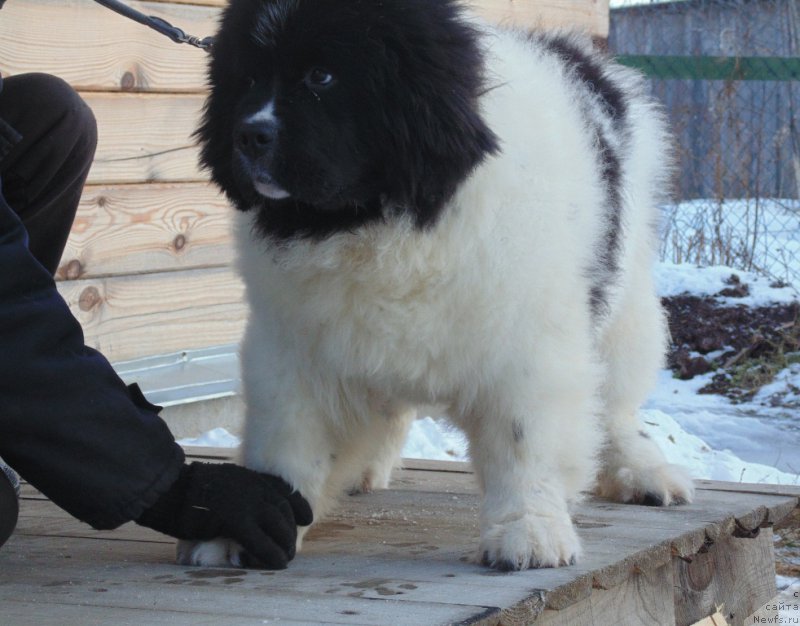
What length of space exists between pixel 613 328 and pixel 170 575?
151 centimetres

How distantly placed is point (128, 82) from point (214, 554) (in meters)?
2.28

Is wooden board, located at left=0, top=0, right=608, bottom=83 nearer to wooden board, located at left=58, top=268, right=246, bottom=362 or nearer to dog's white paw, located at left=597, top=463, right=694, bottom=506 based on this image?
wooden board, located at left=58, top=268, right=246, bottom=362

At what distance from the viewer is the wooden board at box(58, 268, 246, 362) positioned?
406cm

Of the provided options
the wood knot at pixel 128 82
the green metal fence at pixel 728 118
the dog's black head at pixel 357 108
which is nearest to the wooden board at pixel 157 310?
the wood knot at pixel 128 82

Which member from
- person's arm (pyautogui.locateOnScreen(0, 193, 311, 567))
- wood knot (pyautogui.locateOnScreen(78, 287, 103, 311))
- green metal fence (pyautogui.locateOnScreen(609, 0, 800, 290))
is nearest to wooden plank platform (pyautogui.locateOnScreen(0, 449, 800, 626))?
person's arm (pyautogui.locateOnScreen(0, 193, 311, 567))

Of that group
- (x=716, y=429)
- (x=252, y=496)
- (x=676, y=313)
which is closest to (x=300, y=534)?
(x=252, y=496)

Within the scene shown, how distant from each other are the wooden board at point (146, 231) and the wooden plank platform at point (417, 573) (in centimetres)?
103

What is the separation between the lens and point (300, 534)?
2.53 m

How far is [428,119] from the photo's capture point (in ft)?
7.45

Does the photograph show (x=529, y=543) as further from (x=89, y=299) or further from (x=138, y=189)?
(x=138, y=189)

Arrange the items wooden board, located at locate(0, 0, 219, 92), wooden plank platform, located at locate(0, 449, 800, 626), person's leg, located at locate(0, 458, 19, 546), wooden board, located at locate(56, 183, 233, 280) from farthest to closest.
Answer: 1. wooden board, located at locate(56, 183, 233, 280)
2. wooden board, located at locate(0, 0, 219, 92)
3. person's leg, located at locate(0, 458, 19, 546)
4. wooden plank platform, located at locate(0, 449, 800, 626)

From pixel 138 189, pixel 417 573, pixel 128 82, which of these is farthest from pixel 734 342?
pixel 417 573

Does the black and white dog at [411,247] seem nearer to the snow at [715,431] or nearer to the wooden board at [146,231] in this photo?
the snow at [715,431]

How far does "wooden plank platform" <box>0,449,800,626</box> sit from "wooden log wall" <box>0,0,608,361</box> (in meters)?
1.00
